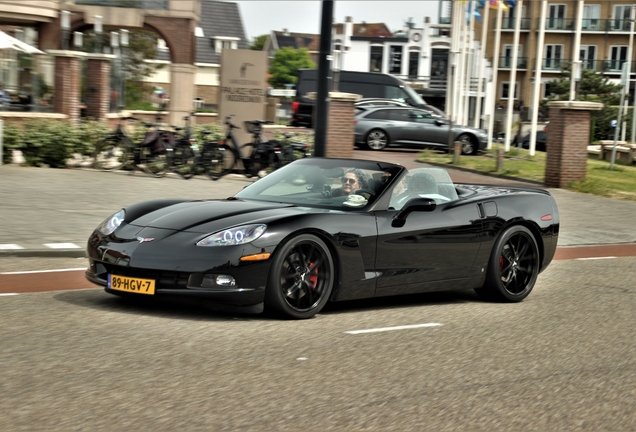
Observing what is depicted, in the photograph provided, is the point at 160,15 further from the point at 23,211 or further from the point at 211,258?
the point at 211,258

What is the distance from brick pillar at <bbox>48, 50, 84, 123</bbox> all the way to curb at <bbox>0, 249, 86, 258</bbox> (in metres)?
15.0

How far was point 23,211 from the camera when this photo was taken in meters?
13.0

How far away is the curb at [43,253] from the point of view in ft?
32.8

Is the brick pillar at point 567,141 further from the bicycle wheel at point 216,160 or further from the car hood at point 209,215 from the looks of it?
the car hood at point 209,215

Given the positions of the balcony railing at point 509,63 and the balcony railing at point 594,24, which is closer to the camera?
the balcony railing at point 594,24

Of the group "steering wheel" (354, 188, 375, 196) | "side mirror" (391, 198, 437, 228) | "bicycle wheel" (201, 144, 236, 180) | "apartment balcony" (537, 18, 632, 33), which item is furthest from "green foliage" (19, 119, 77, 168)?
"apartment balcony" (537, 18, 632, 33)

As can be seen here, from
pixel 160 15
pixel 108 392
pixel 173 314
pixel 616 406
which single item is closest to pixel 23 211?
pixel 173 314

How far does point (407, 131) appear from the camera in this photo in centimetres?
3055

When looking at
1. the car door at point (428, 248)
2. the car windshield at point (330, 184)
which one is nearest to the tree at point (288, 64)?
the car windshield at point (330, 184)

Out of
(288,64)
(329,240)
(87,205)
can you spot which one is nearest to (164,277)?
(329,240)

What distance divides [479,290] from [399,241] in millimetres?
1370

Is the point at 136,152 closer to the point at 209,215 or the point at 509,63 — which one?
the point at 209,215

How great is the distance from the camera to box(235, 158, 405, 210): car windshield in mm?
7820

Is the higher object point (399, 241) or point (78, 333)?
point (399, 241)
